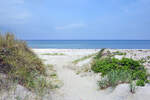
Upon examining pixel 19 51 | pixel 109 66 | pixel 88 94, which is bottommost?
pixel 88 94

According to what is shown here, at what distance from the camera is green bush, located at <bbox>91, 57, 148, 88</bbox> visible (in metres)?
5.37

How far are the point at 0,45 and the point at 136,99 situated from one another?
5.04m

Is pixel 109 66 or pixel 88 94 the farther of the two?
pixel 109 66

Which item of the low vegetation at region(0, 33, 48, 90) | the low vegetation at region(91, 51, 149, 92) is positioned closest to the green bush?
the low vegetation at region(91, 51, 149, 92)

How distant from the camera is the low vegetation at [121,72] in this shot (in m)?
5.33

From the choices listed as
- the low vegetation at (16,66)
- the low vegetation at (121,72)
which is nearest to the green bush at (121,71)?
the low vegetation at (121,72)

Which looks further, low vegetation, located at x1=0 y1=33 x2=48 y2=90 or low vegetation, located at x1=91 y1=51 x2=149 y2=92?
low vegetation, located at x1=91 y1=51 x2=149 y2=92

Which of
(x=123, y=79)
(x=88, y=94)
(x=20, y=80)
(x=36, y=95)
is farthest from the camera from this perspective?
(x=123, y=79)

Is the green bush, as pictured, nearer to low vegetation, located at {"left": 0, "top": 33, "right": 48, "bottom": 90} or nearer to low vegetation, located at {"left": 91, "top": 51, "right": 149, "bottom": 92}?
low vegetation, located at {"left": 91, "top": 51, "right": 149, "bottom": 92}

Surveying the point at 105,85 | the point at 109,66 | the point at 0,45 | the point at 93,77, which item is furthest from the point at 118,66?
the point at 0,45

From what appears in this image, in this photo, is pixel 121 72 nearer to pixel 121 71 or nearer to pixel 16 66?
pixel 121 71

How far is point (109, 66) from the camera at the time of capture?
6.95m

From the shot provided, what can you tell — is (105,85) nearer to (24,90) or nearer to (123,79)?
(123,79)

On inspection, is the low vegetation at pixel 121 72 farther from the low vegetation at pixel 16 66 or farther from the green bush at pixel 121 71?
the low vegetation at pixel 16 66
